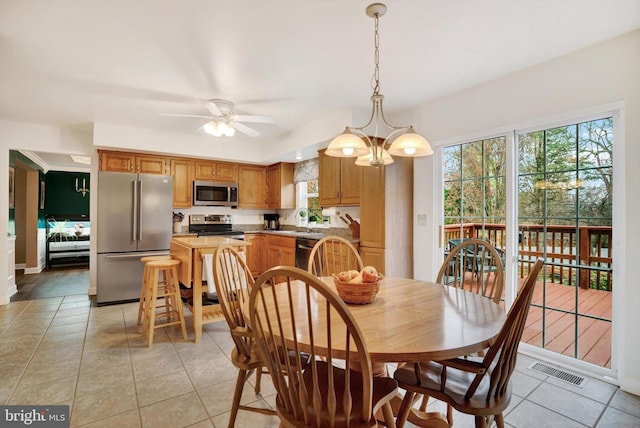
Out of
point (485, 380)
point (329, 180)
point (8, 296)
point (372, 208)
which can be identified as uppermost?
point (329, 180)

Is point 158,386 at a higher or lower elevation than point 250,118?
lower

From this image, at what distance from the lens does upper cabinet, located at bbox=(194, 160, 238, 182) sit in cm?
514

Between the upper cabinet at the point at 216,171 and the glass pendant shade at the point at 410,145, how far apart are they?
13.6 ft

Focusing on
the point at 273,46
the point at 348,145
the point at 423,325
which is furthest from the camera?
the point at 273,46

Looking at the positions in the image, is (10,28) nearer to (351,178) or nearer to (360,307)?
(360,307)

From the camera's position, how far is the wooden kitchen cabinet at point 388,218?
3418mm

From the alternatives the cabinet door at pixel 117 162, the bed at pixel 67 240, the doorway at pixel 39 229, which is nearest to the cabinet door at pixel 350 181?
the cabinet door at pixel 117 162

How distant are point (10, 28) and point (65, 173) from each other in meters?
6.82

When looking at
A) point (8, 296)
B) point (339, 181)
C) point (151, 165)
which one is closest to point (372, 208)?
point (339, 181)

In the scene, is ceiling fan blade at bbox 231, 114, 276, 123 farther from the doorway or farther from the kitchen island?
the doorway

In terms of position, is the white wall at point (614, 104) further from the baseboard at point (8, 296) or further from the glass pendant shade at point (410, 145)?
the baseboard at point (8, 296)

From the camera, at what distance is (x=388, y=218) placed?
3.42m

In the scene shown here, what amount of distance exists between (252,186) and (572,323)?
4802mm

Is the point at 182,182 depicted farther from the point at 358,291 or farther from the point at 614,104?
the point at 614,104
